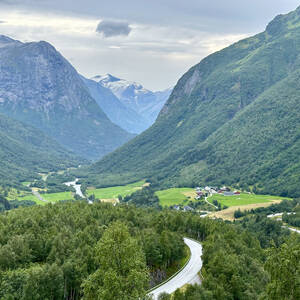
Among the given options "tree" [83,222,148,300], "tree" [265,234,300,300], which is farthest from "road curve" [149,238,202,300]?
"tree" [265,234,300,300]

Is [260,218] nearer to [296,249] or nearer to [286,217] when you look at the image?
[286,217]

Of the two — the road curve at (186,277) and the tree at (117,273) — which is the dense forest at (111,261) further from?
the road curve at (186,277)

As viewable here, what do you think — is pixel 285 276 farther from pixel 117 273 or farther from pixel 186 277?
pixel 186 277

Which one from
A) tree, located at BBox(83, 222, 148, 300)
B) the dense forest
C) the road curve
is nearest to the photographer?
tree, located at BBox(83, 222, 148, 300)

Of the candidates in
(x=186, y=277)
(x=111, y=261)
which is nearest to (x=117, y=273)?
(x=111, y=261)

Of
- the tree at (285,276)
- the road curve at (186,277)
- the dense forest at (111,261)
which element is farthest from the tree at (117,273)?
the tree at (285,276)

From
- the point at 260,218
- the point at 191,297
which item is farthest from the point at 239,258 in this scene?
the point at 260,218

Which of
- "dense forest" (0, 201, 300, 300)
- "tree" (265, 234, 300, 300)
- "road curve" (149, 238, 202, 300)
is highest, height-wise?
"tree" (265, 234, 300, 300)

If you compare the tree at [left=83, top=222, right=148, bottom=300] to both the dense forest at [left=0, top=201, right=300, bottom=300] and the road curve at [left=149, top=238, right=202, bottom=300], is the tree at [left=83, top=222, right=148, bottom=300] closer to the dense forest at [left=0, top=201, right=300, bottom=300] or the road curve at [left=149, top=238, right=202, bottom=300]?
the dense forest at [left=0, top=201, right=300, bottom=300]
